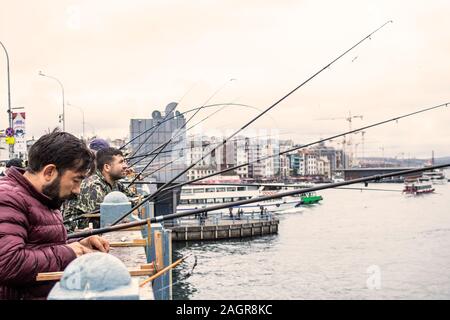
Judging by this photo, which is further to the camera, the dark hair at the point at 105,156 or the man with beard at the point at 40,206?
the dark hair at the point at 105,156

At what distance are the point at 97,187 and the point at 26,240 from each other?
3.69 metres

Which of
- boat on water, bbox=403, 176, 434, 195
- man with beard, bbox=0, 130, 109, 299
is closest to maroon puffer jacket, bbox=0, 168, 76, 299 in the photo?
man with beard, bbox=0, 130, 109, 299

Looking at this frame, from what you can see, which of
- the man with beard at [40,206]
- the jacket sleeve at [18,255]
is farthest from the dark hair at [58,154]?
the jacket sleeve at [18,255]

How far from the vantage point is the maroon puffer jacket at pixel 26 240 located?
2770 mm

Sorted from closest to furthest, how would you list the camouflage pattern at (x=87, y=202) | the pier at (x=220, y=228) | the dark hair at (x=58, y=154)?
the dark hair at (x=58, y=154), the camouflage pattern at (x=87, y=202), the pier at (x=220, y=228)

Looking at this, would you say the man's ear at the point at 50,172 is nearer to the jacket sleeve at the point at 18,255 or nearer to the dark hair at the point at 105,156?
the jacket sleeve at the point at 18,255

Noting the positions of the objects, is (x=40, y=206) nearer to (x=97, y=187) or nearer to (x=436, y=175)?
(x=97, y=187)

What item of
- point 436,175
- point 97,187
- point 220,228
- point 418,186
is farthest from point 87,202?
point 418,186

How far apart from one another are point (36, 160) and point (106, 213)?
2.92m

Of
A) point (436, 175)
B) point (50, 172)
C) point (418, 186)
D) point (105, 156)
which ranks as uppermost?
point (105, 156)

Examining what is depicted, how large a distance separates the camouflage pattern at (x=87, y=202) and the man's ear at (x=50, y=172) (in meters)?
3.10

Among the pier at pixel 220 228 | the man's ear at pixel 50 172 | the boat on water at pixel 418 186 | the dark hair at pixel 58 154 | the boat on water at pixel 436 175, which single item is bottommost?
the pier at pixel 220 228

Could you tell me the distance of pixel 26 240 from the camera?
117 inches
